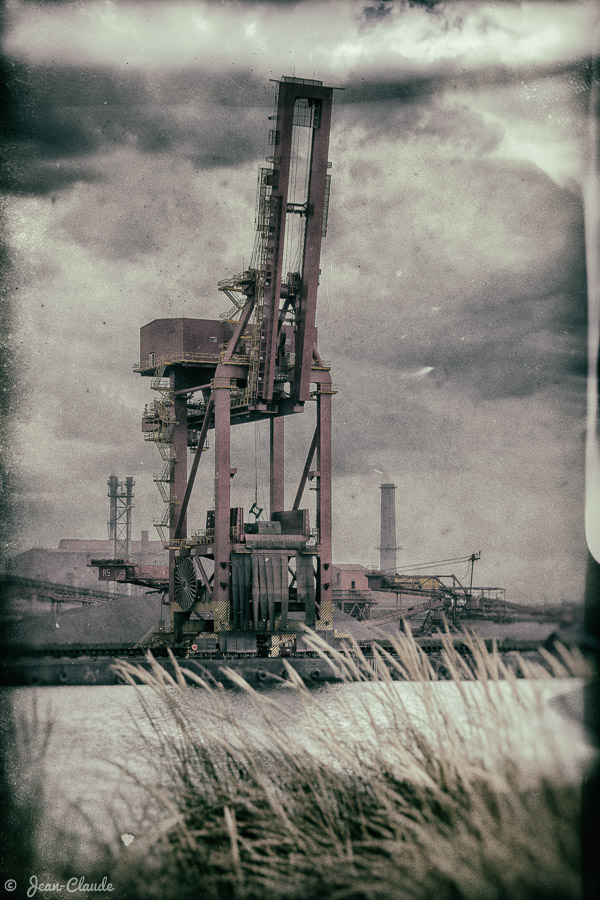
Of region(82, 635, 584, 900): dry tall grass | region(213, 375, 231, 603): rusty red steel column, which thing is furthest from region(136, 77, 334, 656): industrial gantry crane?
region(82, 635, 584, 900): dry tall grass

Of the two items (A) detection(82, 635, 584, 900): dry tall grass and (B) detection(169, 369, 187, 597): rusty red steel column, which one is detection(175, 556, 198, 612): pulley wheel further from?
(A) detection(82, 635, 584, 900): dry tall grass

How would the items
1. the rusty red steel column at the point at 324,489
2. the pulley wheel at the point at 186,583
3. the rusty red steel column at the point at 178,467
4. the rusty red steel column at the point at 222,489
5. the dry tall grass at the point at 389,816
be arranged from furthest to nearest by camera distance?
the rusty red steel column at the point at 178,467 < the pulley wheel at the point at 186,583 < the rusty red steel column at the point at 324,489 < the rusty red steel column at the point at 222,489 < the dry tall grass at the point at 389,816

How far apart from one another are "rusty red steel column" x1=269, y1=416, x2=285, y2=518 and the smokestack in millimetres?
33730

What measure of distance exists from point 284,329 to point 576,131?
3373 cm

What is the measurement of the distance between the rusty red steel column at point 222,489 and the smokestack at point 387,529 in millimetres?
38212

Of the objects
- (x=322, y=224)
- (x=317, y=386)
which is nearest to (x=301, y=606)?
(x=317, y=386)

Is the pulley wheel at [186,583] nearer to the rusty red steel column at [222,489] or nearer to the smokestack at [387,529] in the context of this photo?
the rusty red steel column at [222,489]

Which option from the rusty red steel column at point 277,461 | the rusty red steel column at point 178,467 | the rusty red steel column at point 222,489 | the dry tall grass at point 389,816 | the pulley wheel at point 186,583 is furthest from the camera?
the rusty red steel column at point 178,467

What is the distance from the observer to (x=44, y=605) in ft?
203

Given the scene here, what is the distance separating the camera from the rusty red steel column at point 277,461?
142 ft

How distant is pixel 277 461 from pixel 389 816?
3909cm

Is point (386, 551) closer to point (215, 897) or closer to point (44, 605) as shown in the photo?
point (44, 605)

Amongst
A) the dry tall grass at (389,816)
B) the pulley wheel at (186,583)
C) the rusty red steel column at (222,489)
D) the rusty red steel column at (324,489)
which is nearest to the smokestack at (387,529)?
the pulley wheel at (186,583)

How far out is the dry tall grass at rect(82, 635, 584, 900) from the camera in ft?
14.5
